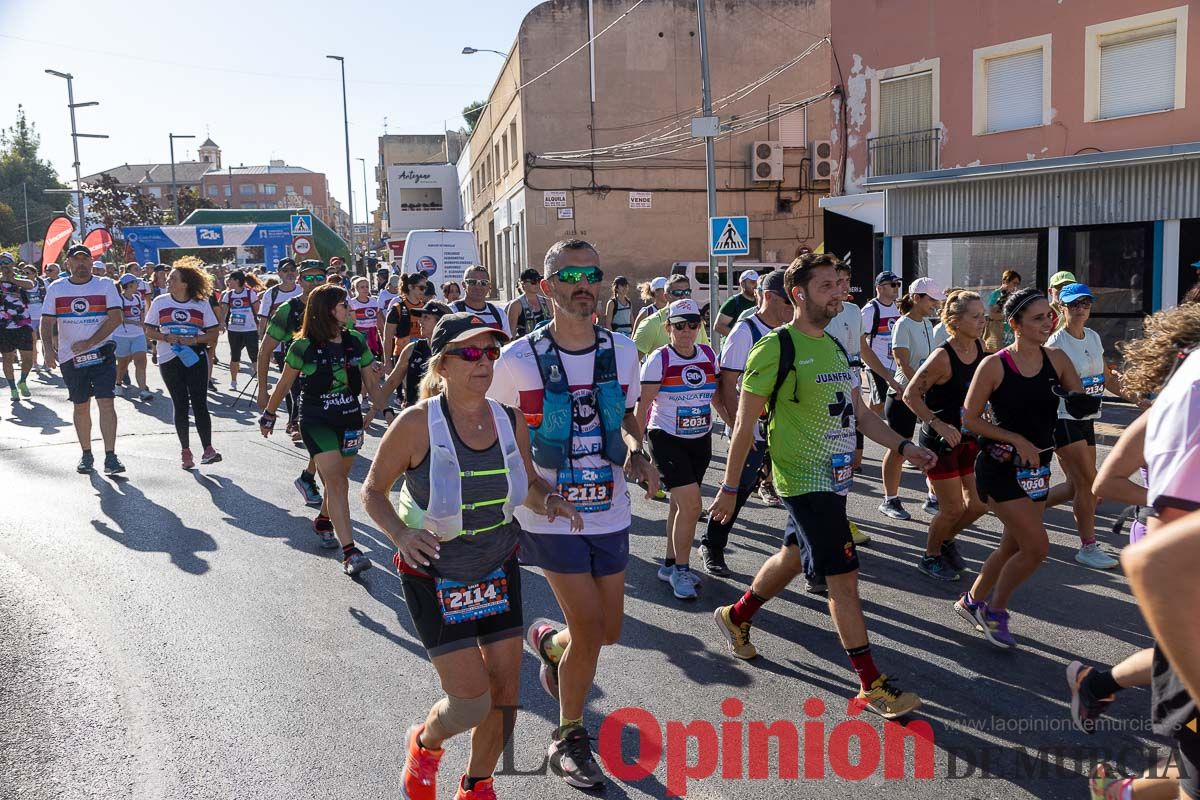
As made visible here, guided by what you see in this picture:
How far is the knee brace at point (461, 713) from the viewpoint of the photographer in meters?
3.18

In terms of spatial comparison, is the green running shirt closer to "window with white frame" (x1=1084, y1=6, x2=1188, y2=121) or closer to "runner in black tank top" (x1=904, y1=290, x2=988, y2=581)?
"runner in black tank top" (x1=904, y1=290, x2=988, y2=581)

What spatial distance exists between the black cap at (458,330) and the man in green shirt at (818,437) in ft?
4.87

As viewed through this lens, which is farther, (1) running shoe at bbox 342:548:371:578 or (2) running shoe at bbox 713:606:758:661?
(1) running shoe at bbox 342:548:371:578

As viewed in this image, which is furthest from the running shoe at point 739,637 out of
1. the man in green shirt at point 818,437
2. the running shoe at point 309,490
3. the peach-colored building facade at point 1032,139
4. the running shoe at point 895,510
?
the peach-colored building facade at point 1032,139

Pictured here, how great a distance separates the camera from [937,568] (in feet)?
20.1

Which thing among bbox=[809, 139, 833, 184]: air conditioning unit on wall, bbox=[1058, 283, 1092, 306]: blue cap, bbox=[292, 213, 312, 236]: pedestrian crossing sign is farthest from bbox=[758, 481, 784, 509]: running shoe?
bbox=[809, 139, 833, 184]: air conditioning unit on wall

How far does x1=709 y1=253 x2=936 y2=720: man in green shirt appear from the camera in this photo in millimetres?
4211

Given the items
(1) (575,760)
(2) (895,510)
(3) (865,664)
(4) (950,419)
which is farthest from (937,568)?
(1) (575,760)

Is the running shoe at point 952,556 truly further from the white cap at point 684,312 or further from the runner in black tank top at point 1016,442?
the white cap at point 684,312

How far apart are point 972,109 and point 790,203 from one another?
38.7ft

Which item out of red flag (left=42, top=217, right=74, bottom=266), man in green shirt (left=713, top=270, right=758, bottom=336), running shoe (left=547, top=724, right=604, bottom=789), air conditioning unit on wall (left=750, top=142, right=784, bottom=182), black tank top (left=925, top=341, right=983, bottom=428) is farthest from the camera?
air conditioning unit on wall (left=750, top=142, right=784, bottom=182)

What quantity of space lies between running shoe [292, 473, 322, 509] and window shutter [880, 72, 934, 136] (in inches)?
595

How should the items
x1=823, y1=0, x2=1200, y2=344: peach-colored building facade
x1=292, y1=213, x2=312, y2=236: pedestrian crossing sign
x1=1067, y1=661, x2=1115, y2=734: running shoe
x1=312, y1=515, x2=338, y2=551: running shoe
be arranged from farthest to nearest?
x1=292, y1=213, x2=312, y2=236: pedestrian crossing sign
x1=823, y1=0, x2=1200, y2=344: peach-colored building facade
x1=312, y1=515, x2=338, y2=551: running shoe
x1=1067, y1=661, x2=1115, y2=734: running shoe

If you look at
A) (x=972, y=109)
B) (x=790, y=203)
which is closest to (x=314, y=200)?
(x=790, y=203)
